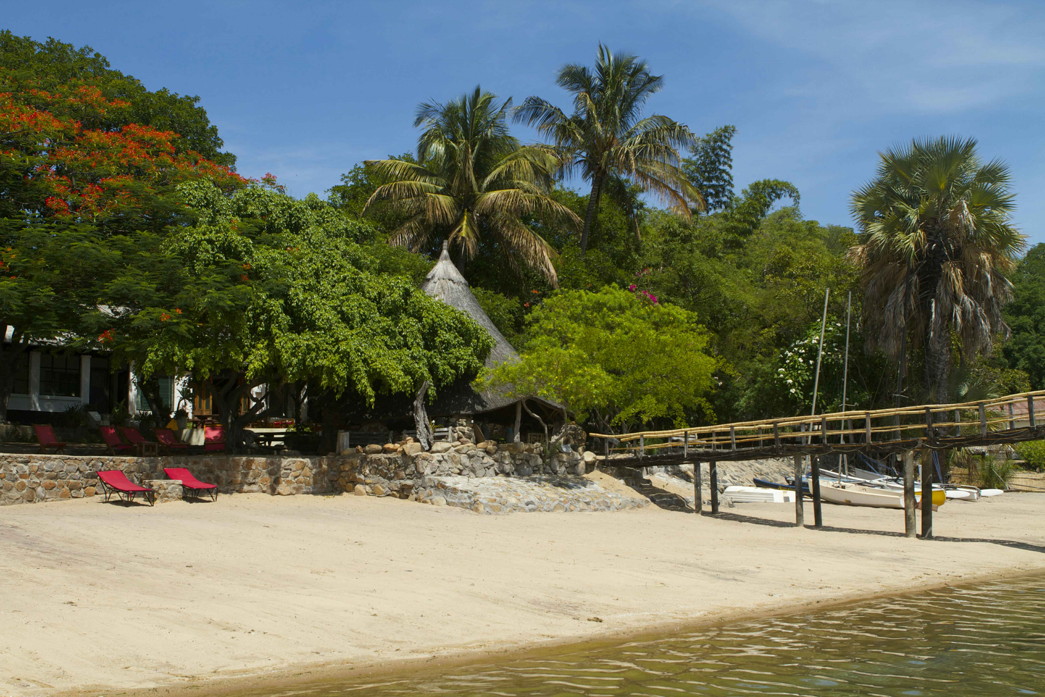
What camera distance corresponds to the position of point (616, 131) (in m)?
35.0

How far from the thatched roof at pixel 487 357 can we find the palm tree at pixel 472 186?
496 centimetres

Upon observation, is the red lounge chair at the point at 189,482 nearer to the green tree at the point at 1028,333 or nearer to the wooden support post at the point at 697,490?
the wooden support post at the point at 697,490

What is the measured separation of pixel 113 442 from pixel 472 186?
17.0 meters

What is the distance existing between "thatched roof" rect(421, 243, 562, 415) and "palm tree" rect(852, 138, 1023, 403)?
1281 cm

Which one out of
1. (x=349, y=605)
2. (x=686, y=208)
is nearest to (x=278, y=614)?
(x=349, y=605)

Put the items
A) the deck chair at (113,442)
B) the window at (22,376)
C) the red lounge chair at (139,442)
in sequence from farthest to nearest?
the window at (22,376), the red lounge chair at (139,442), the deck chair at (113,442)

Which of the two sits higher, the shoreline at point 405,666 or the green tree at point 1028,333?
the green tree at point 1028,333

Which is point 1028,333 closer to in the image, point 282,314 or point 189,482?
point 282,314

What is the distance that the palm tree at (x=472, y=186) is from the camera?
33469mm

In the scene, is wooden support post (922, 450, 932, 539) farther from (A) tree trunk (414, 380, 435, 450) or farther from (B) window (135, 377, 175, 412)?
(B) window (135, 377, 175, 412)

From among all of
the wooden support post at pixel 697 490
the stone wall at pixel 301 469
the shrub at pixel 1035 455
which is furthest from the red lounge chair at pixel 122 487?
the shrub at pixel 1035 455

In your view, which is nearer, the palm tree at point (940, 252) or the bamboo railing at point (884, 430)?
the bamboo railing at point (884, 430)

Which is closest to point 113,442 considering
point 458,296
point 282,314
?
point 282,314

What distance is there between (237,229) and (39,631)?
1541cm
